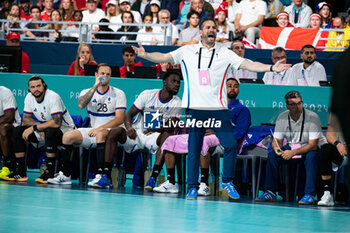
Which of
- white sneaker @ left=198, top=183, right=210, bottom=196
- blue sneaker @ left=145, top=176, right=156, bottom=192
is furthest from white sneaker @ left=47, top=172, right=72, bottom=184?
white sneaker @ left=198, top=183, right=210, bottom=196

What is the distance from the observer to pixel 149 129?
8.93m

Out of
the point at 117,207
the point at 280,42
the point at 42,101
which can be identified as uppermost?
the point at 280,42

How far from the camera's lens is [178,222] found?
19.1 feet

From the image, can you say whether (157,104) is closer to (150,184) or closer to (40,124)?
(150,184)

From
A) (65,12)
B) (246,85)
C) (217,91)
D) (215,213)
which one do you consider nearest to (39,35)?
(65,12)

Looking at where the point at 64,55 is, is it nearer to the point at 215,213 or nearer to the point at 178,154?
the point at 178,154

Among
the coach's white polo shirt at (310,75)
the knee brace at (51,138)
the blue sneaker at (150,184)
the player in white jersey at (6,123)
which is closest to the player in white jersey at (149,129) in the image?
the blue sneaker at (150,184)

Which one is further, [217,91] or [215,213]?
[217,91]

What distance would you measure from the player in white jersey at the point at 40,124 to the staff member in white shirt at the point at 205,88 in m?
2.06

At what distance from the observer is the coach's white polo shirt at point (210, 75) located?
748 cm

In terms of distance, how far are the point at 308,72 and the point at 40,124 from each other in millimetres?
4099

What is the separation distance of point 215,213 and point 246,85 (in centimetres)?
335

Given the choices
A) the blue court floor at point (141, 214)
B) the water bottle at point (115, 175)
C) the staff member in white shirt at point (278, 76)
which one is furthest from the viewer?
the staff member in white shirt at point (278, 76)

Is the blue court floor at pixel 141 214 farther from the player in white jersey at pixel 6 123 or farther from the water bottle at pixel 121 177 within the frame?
the player in white jersey at pixel 6 123
